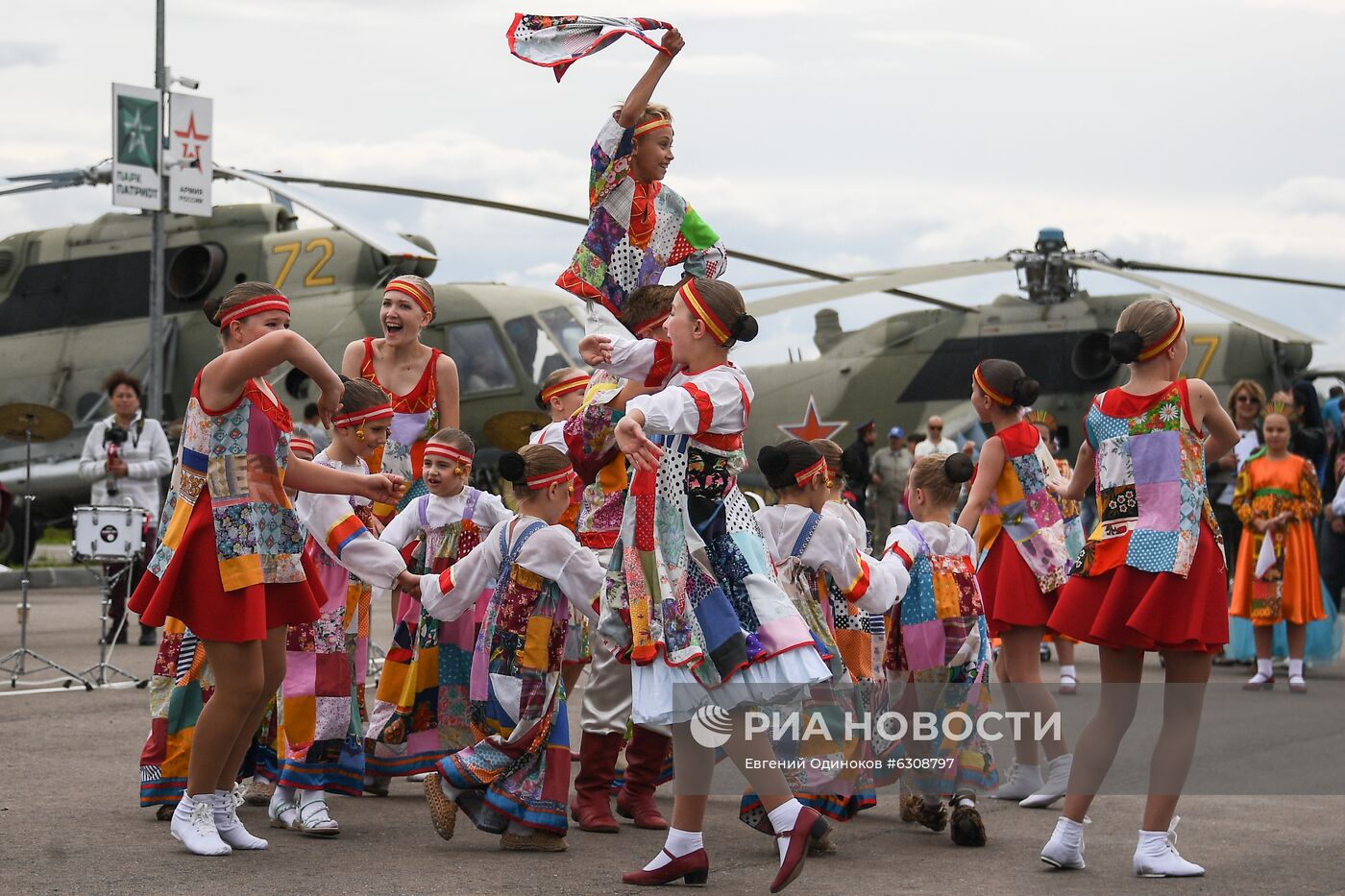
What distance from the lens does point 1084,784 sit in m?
4.82

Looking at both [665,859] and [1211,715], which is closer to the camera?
[665,859]

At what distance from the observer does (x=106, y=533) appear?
30.7 feet

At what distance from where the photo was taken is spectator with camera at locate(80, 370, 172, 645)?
433 inches

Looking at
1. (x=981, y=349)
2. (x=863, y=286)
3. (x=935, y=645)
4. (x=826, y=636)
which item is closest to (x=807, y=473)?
(x=826, y=636)

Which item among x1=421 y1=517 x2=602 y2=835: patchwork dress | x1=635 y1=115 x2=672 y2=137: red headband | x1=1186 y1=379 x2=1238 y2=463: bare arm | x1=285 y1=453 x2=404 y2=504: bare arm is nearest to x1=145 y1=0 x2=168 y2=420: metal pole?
x1=635 y1=115 x2=672 y2=137: red headband

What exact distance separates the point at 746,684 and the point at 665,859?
1.82ft

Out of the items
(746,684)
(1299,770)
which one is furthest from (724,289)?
(1299,770)

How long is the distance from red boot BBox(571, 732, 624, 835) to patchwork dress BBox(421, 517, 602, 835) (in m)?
0.24

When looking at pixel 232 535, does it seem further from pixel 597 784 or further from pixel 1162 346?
pixel 1162 346

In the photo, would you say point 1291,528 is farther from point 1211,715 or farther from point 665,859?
point 665,859

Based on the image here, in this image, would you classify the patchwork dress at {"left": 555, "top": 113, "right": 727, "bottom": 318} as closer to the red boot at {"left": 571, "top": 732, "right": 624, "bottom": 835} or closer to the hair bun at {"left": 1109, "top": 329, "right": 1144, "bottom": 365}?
the red boot at {"left": 571, "top": 732, "right": 624, "bottom": 835}

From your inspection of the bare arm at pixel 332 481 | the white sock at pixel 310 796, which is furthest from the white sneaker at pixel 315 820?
the bare arm at pixel 332 481

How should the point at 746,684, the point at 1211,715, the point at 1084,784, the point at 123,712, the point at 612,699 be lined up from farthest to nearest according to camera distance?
the point at 1211,715 → the point at 123,712 → the point at 612,699 → the point at 1084,784 → the point at 746,684

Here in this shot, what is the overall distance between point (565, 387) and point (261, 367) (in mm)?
2124
